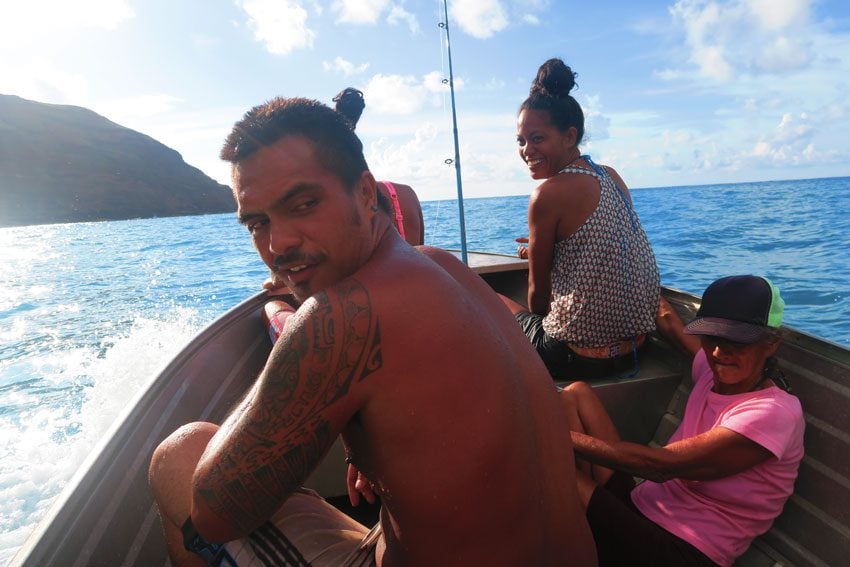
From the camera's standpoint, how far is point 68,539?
4.99 feet

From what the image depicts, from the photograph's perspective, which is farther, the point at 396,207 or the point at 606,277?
the point at 396,207

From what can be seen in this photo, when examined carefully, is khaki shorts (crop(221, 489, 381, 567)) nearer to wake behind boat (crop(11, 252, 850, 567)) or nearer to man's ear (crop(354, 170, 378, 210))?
wake behind boat (crop(11, 252, 850, 567))

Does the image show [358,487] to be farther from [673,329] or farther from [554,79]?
[554,79]

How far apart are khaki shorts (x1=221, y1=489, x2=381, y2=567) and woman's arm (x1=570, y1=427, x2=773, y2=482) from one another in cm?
96

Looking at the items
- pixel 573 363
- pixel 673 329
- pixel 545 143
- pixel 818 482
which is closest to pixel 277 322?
pixel 573 363

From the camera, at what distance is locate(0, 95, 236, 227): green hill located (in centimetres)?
5709

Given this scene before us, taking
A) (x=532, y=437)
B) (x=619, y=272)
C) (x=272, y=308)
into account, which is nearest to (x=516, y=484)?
(x=532, y=437)

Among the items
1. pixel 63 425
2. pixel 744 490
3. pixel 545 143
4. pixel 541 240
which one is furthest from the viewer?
pixel 63 425

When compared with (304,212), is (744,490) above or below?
below

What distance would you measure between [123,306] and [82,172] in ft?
214

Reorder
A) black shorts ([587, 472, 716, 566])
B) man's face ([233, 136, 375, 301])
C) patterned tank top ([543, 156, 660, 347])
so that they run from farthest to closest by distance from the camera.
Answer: patterned tank top ([543, 156, 660, 347])
black shorts ([587, 472, 716, 566])
man's face ([233, 136, 375, 301])

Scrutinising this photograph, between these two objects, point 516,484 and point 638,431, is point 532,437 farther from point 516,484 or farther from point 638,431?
point 638,431

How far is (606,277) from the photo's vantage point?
247 centimetres

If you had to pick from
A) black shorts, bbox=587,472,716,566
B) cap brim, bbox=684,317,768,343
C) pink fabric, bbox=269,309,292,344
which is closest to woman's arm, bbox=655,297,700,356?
cap brim, bbox=684,317,768,343
